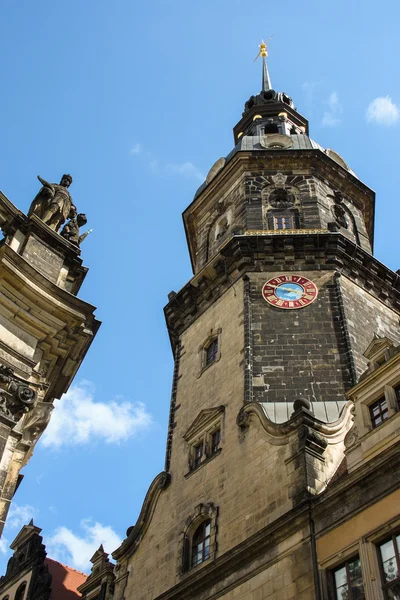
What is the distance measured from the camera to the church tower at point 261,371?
671 inches

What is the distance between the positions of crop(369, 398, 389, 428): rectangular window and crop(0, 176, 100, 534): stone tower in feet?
22.2

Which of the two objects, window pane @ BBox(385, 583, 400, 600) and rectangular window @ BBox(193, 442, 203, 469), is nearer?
window pane @ BBox(385, 583, 400, 600)

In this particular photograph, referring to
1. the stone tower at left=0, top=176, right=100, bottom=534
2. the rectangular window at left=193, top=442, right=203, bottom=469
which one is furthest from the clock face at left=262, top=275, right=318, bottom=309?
the stone tower at left=0, top=176, right=100, bottom=534

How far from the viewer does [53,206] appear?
1473 cm

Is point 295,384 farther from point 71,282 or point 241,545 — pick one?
point 71,282

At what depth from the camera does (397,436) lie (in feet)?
49.1

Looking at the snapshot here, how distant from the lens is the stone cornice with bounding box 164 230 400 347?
25.3 meters

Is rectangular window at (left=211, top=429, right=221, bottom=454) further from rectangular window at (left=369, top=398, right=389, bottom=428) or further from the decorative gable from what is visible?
rectangular window at (left=369, top=398, right=389, bottom=428)

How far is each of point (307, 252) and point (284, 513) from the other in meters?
11.2

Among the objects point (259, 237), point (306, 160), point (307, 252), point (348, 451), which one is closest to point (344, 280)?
point (307, 252)

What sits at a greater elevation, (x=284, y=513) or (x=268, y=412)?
(x=268, y=412)

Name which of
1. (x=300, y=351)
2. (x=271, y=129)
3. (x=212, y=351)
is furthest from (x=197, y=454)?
(x=271, y=129)

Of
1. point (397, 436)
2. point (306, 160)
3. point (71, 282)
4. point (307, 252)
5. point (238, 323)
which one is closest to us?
point (71, 282)

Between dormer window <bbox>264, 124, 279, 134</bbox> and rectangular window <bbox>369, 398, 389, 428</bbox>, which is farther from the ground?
dormer window <bbox>264, 124, 279, 134</bbox>
